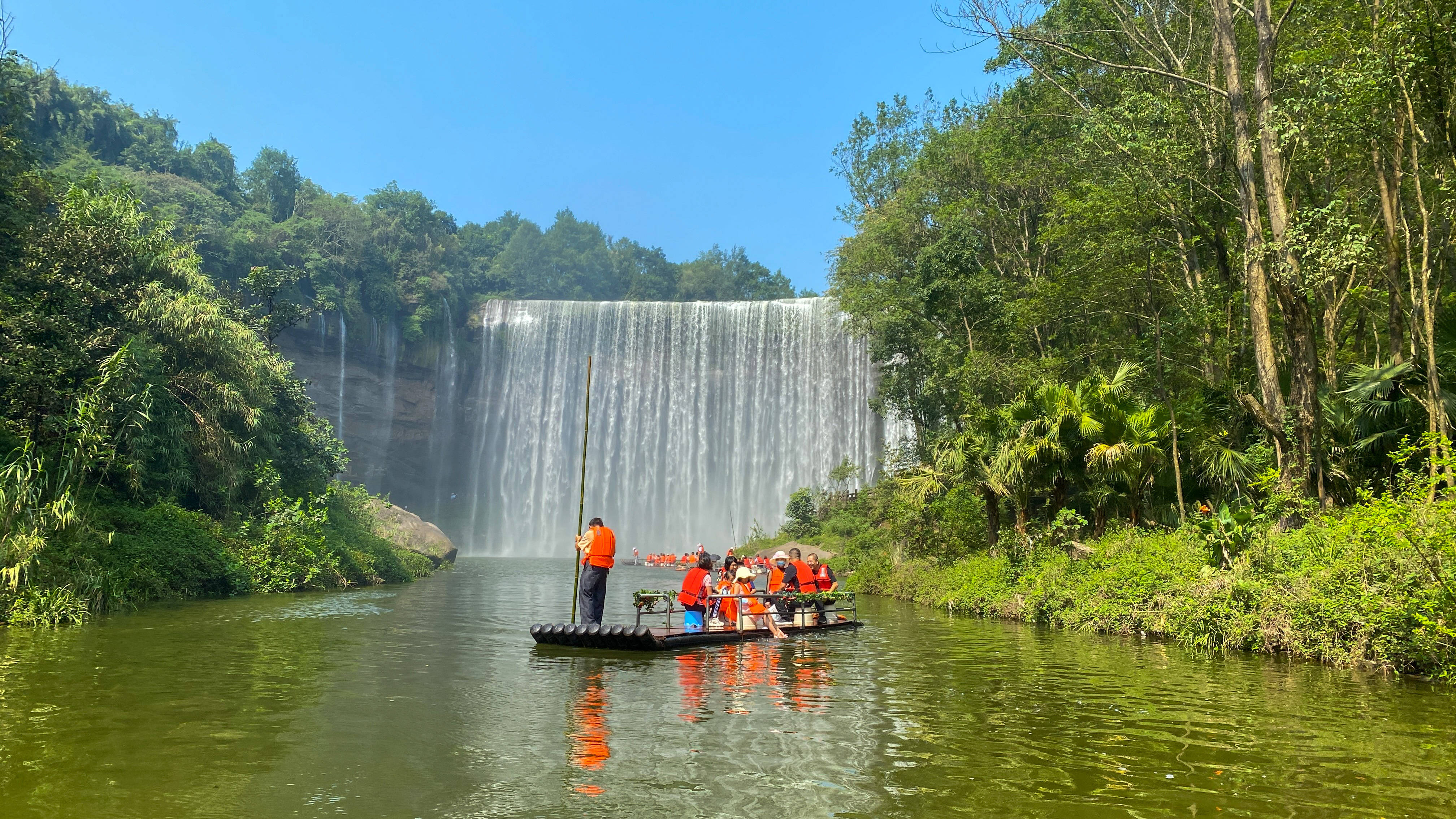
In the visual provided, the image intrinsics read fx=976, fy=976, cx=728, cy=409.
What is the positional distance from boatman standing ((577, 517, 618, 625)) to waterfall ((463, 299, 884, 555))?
36692 millimetres

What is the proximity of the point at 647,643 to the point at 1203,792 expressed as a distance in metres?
7.56

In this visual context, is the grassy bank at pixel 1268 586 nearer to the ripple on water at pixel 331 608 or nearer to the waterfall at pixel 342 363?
the ripple on water at pixel 331 608

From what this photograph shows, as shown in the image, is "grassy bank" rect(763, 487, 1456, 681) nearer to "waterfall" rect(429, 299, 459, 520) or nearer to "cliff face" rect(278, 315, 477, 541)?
"cliff face" rect(278, 315, 477, 541)

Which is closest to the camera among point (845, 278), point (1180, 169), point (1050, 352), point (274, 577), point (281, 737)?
point (281, 737)

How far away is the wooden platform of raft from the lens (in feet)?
39.7

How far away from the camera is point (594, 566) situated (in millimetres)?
13320

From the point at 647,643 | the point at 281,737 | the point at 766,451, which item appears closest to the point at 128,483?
the point at 647,643

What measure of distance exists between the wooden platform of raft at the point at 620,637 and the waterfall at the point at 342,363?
142 ft

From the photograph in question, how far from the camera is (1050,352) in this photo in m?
24.6

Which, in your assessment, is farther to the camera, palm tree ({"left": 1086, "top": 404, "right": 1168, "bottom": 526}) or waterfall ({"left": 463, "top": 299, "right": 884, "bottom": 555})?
waterfall ({"left": 463, "top": 299, "right": 884, "bottom": 555})

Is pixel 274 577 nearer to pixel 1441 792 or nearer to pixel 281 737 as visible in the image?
pixel 281 737

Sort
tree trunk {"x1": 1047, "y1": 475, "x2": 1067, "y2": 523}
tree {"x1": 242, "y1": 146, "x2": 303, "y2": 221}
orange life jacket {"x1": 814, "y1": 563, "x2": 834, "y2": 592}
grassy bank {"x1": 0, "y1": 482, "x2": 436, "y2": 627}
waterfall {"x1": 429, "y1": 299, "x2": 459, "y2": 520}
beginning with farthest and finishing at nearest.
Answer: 1. tree {"x1": 242, "y1": 146, "x2": 303, "y2": 221}
2. waterfall {"x1": 429, "y1": 299, "x2": 459, "y2": 520}
3. tree trunk {"x1": 1047, "y1": 475, "x2": 1067, "y2": 523}
4. orange life jacket {"x1": 814, "y1": 563, "x2": 834, "y2": 592}
5. grassy bank {"x1": 0, "y1": 482, "x2": 436, "y2": 627}

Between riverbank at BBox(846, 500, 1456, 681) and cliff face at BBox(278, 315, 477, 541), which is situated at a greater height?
cliff face at BBox(278, 315, 477, 541)

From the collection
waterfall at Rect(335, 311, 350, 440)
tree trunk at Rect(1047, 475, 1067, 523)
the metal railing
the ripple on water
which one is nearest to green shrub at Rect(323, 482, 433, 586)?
the ripple on water
